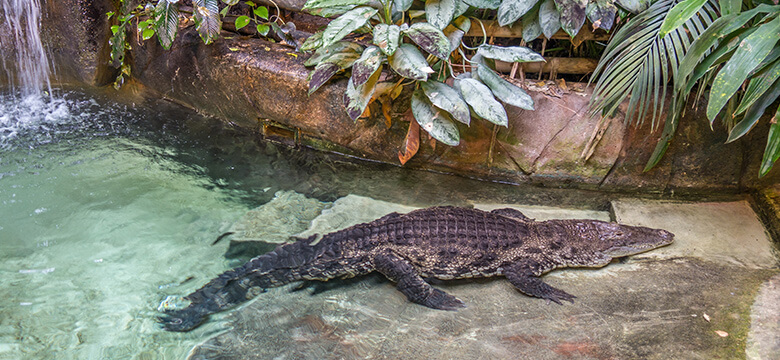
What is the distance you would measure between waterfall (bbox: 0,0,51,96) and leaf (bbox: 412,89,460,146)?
146 inches

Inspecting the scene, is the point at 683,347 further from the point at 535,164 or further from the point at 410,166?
the point at 410,166

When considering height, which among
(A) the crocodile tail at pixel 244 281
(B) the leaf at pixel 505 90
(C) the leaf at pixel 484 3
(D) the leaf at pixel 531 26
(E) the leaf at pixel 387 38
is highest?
(C) the leaf at pixel 484 3

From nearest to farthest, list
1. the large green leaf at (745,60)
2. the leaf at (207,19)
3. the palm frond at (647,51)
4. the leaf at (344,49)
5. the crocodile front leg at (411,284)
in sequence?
1. the large green leaf at (745,60)
2. the crocodile front leg at (411,284)
3. the palm frond at (647,51)
4. the leaf at (344,49)
5. the leaf at (207,19)

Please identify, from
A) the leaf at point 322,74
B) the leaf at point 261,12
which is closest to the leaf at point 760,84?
the leaf at point 322,74

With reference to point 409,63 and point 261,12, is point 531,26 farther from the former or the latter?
point 261,12

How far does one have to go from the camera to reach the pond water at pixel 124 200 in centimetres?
228

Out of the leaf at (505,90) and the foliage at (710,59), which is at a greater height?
the foliage at (710,59)

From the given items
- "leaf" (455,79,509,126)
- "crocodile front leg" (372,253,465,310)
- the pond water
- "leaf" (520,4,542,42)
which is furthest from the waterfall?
"leaf" (520,4,542,42)

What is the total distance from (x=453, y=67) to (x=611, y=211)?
4.98ft

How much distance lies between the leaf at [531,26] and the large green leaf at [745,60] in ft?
4.15

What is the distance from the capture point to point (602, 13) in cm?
293

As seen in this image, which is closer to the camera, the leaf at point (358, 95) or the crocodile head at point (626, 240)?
the crocodile head at point (626, 240)

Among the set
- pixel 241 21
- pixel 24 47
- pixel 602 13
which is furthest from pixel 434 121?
pixel 24 47

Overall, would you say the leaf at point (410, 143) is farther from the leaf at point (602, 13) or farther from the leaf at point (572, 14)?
the leaf at point (602, 13)
